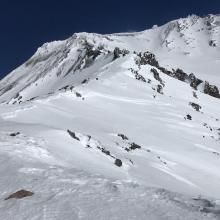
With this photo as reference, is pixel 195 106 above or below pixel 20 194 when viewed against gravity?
above

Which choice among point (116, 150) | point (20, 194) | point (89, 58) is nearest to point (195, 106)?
point (116, 150)

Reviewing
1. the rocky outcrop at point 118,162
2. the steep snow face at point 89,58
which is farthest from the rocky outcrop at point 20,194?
the steep snow face at point 89,58

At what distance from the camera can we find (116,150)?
2744cm

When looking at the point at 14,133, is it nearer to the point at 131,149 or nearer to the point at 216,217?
the point at 131,149

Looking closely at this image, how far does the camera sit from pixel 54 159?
741 inches

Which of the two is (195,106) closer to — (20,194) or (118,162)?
(118,162)

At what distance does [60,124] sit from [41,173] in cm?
1654

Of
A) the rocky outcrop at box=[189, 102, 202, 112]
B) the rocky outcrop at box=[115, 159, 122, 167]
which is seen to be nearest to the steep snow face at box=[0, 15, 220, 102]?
the rocky outcrop at box=[189, 102, 202, 112]

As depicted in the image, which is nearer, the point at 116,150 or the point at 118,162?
the point at 118,162

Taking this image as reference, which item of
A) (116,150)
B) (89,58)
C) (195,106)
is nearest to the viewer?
(116,150)

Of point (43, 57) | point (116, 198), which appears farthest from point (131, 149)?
point (43, 57)

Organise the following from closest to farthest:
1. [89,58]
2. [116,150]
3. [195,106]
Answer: [116,150] → [195,106] → [89,58]

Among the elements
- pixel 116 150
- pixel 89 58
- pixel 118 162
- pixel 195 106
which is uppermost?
pixel 89 58

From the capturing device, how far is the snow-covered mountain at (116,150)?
1259 cm
